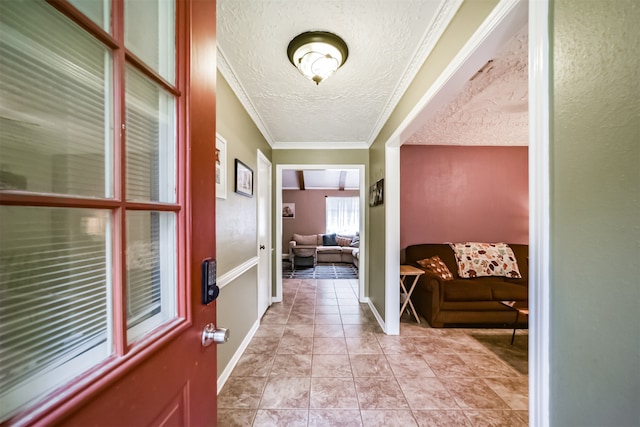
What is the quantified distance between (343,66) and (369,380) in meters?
2.40

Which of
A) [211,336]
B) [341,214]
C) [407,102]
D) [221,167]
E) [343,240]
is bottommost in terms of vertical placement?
[343,240]

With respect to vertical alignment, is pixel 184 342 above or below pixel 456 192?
below

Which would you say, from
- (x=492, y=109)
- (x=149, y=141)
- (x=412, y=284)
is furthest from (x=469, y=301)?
(x=149, y=141)

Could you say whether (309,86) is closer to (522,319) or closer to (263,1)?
(263,1)

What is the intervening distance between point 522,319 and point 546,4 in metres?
3.13

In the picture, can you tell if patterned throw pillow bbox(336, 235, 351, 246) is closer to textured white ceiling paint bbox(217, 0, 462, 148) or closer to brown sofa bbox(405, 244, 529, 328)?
brown sofa bbox(405, 244, 529, 328)

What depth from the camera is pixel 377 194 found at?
9.89 feet

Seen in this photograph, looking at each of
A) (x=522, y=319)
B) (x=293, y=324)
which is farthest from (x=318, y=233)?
(x=522, y=319)

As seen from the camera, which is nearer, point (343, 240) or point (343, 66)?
point (343, 66)

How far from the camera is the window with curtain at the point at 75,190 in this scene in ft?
1.22

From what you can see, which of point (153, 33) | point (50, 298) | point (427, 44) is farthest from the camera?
point (427, 44)

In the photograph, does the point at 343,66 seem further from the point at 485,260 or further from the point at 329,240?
the point at 329,240

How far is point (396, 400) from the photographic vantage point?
167cm

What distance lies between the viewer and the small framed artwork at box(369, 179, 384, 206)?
282cm
